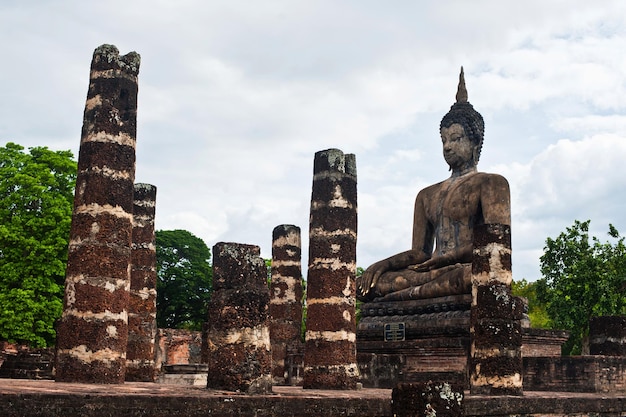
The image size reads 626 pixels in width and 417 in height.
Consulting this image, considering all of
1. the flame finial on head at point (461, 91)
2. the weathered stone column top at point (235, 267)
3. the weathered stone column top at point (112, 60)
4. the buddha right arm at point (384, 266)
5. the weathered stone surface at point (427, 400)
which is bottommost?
the weathered stone surface at point (427, 400)

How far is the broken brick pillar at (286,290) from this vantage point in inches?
728

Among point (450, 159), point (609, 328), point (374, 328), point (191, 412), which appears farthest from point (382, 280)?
point (191, 412)

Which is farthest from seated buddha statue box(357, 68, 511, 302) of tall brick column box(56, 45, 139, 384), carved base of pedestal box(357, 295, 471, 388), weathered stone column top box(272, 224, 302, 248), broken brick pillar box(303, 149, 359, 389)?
tall brick column box(56, 45, 139, 384)

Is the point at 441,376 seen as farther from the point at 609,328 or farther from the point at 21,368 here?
the point at 21,368

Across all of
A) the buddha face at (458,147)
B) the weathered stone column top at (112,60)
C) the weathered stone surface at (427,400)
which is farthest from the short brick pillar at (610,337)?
the weathered stone surface at (427,400)

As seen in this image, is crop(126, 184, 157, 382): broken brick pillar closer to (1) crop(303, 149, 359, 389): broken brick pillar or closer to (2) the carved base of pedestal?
(1) crop(303, 149, 359, 389): broken brick pillar

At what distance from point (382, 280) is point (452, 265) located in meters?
1.93

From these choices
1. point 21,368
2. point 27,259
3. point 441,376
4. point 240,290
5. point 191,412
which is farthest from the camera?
point 27,259

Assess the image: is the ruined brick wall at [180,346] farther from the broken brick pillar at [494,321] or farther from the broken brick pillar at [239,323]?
the broken brick pillar at [239,323]

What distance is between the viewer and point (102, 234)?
39.3ft

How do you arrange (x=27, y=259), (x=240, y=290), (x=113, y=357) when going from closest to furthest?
(x=240, y=290) → (x=113, y=357) → (x=27, y=259)

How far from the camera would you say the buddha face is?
18.8 meters

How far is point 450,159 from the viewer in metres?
19.1

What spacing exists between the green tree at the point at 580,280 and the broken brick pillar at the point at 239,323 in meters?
19.4
